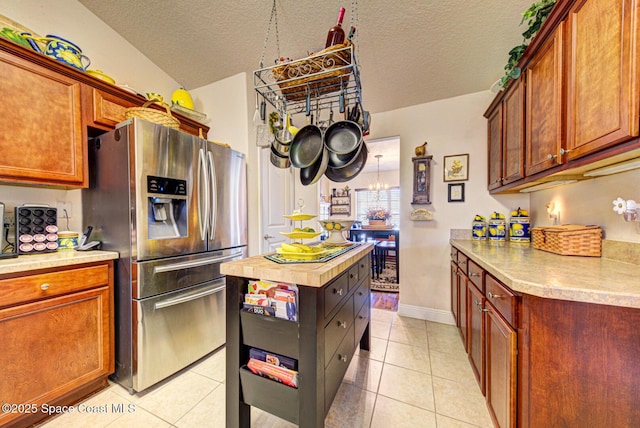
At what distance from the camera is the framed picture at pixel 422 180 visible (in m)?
2.57

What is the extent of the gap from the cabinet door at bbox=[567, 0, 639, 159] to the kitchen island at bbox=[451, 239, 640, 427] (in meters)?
0.59

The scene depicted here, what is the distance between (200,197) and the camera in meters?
1.85

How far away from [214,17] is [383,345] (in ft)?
10.2

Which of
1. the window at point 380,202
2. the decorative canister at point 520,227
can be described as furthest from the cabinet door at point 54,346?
the window at point 380,202

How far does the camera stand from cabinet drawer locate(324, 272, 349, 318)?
3.28 feet

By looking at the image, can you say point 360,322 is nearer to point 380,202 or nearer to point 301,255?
point 301,255

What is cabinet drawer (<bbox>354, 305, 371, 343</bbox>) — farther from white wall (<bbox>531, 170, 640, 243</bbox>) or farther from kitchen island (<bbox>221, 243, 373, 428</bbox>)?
white wall (<bbox>531, 170, 640, 243</bbox>)

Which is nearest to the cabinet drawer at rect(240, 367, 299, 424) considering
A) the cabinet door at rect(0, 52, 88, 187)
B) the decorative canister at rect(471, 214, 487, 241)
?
the cabinet door at rect(0, 52, 88, 187)

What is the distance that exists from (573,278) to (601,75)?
85 centimetres

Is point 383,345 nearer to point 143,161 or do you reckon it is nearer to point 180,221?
point 180,221

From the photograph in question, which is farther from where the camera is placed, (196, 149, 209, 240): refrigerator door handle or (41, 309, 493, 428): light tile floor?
(196, 149, 209, 240): refrigerator door handle

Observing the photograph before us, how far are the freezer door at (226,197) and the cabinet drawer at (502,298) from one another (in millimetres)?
1967

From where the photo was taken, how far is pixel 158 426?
50.3 inches

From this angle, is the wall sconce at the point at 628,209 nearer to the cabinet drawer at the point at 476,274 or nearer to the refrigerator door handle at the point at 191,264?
the cabinet drawer at the point at 476,274
